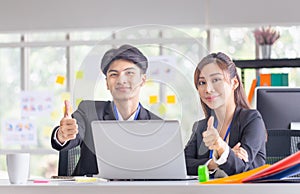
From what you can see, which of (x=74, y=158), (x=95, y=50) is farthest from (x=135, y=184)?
(x=74, y=158)

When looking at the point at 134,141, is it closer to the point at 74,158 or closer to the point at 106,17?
the point at 74,158

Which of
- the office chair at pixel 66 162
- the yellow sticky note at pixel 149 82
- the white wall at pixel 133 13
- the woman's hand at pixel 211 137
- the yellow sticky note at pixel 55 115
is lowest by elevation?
the office chair at pixel 66 162

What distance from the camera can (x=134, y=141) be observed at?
5.42 ft

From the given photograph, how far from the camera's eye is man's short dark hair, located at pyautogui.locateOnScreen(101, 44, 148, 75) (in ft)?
5.75

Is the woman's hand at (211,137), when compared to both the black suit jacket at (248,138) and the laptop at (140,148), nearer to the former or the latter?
the laptop at (140,148)

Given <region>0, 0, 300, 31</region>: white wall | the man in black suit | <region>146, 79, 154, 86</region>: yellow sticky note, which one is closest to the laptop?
the man in black suit

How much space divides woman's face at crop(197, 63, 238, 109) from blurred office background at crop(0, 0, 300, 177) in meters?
0.04

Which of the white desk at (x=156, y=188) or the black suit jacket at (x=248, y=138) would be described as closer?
the white desk at (x=156, y=188)

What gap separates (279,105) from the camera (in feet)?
9.20

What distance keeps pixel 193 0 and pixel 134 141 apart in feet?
9.45

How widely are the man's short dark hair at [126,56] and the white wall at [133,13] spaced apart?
2.25 meters

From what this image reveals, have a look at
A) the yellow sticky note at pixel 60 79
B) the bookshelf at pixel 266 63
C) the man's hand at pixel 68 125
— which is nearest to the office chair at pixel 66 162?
the man's hand at pixel 68 125

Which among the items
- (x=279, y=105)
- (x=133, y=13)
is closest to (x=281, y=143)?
(x=279, y=105)

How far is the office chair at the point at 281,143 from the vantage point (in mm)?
2600
